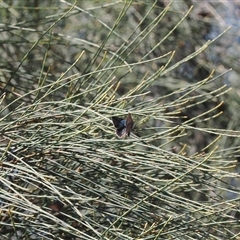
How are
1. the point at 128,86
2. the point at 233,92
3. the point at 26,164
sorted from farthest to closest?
the point at 233,92 → the point at 128,86 → the point at 26,164

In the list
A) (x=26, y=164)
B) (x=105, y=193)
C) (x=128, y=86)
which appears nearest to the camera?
(x=26, y=164)

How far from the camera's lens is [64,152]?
4.00ft

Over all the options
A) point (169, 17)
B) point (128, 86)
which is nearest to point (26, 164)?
point (128, 86)

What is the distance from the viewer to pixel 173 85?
100 inches

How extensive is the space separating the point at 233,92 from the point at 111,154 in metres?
1.57

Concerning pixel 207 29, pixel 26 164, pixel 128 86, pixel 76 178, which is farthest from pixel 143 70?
pixel 26 164

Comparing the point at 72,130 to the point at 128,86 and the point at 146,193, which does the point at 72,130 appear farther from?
the point at 128,86

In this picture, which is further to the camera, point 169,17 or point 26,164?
point 169,17

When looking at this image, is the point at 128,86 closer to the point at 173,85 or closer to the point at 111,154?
the point at 173,85

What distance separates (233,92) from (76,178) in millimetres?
1532

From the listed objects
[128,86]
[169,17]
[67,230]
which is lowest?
[128,86]

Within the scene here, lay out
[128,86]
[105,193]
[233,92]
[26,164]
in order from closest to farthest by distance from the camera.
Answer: [26,164] < [105,193] < [128,86] < [233,92]

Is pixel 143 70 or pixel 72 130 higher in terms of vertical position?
pixel 72 130

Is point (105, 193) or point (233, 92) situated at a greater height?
point (105, 193)
